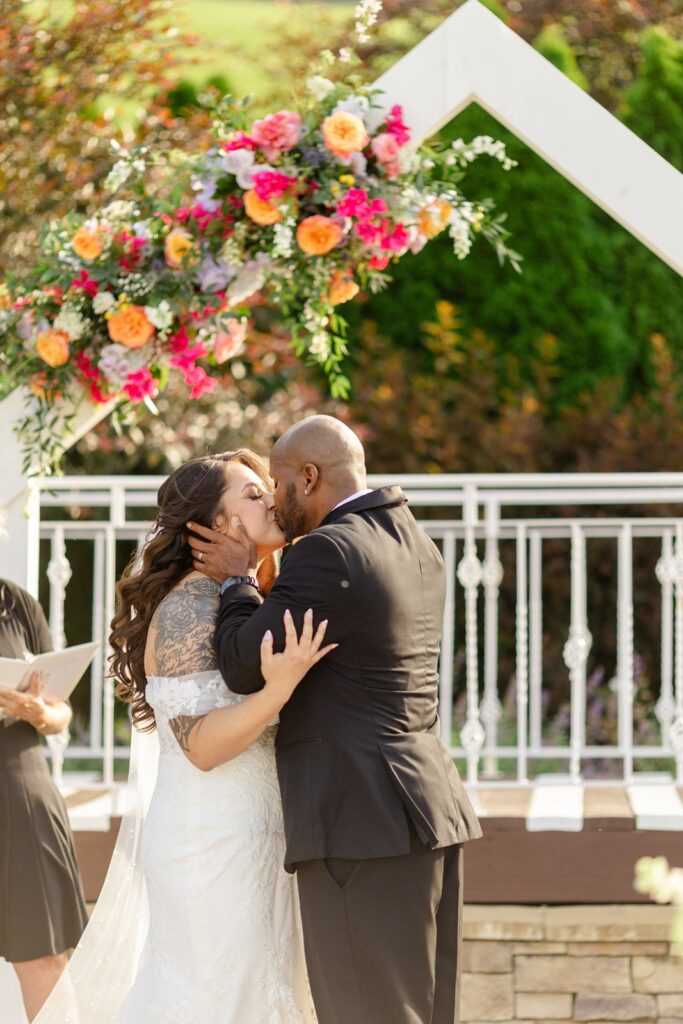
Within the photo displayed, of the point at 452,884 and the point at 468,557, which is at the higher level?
the point at 468,557

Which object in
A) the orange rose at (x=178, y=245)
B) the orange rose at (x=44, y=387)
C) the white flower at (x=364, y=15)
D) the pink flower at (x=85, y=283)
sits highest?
the white flower at (x=364, y=15)

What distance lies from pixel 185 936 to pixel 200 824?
245 millimetres

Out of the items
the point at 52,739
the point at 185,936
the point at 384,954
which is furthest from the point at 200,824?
the point at 52,739

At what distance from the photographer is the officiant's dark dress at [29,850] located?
3.39m

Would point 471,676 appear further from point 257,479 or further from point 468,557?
point 257,479

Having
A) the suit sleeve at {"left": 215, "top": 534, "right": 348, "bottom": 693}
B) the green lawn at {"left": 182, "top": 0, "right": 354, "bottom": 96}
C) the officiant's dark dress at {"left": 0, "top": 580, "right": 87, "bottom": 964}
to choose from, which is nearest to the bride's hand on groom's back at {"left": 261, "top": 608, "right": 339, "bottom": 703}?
the suit sleeve at {"left": 215, "top": 534, "right": 348, "bottom": 693}

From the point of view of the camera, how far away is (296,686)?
2729mm

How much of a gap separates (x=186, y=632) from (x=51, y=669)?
2.31ft

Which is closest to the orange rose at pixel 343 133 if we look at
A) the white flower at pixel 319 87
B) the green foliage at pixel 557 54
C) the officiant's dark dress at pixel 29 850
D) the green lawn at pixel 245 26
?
the white flower at pixel 319 87

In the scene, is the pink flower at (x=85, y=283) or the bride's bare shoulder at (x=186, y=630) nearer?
the bride's bare shoulder at (x=186, y=630)

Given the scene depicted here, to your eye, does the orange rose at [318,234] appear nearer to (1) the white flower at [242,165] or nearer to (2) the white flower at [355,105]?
(1) the white flower at [242,165]

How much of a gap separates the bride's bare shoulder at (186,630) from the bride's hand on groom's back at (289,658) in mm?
222

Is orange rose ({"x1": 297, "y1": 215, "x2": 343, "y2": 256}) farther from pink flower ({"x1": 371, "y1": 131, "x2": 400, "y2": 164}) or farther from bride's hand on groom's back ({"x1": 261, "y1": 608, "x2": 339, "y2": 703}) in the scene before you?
bride's hand on groom's back ({"x1": 261, "y1": 608, "x2": 339, "y2": 703})

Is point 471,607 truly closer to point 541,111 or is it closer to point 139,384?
point 139,384
